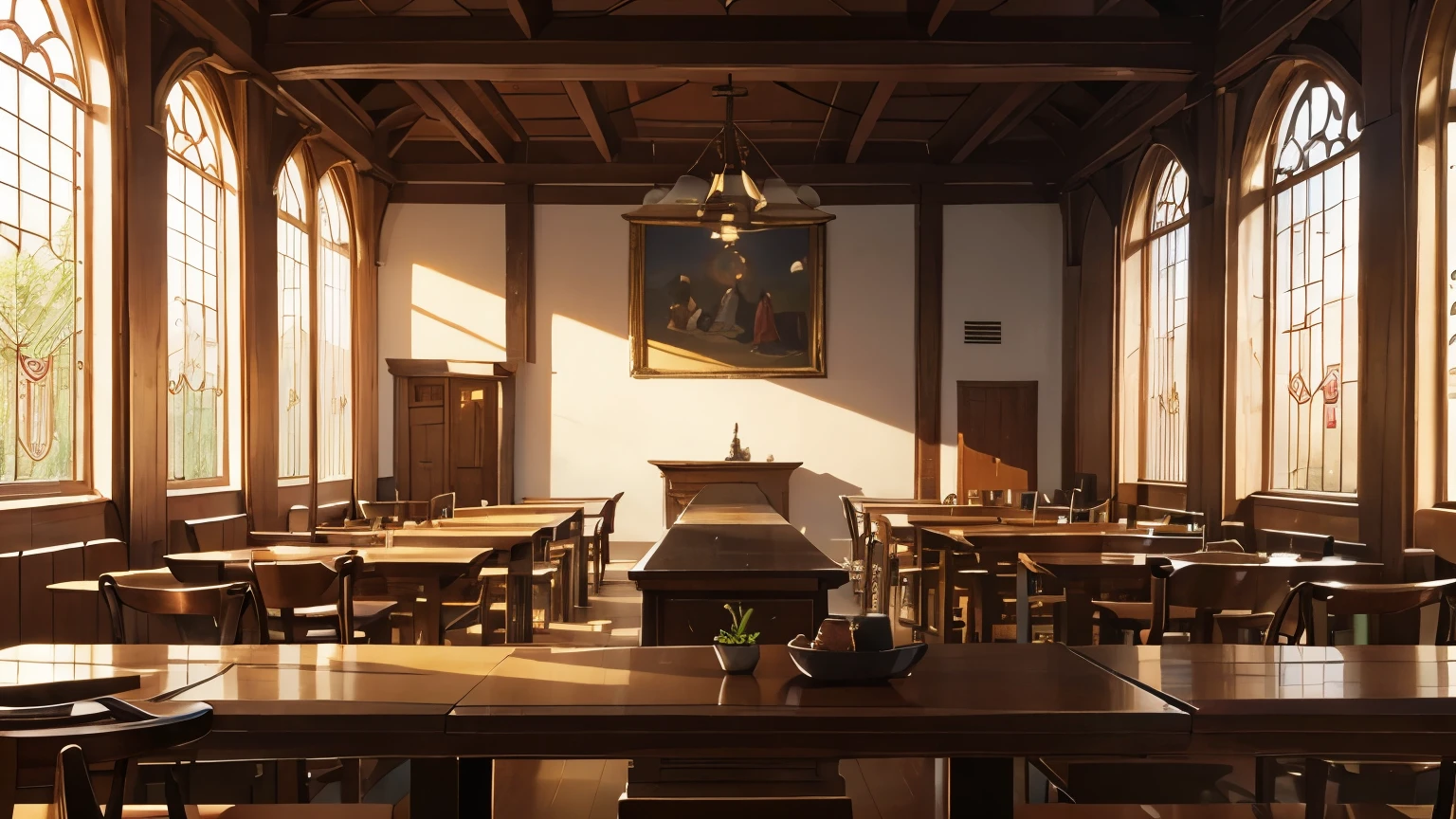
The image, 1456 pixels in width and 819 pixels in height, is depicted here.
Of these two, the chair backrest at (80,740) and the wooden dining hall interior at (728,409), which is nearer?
the chair backrest at (80,740)

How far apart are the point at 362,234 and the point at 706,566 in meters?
10.6

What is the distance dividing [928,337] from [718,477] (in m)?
2.94

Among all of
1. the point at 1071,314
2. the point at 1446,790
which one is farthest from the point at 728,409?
the point at 1446,790

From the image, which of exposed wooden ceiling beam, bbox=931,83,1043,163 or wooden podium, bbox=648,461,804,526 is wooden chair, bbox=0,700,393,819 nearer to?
exposed wooden ceiling beam, bbox=931,83,1043,163

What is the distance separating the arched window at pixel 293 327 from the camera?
10.5 meters

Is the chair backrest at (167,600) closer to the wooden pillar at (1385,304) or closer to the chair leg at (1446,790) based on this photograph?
the chair leg at (1446,790)

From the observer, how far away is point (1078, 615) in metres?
5.11

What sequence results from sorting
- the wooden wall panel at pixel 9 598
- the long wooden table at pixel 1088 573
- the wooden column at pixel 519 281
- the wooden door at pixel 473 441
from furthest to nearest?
the wooden column at pixel 519 281 → the wooden door at pixel 473 441 → the wooden wall panel at pixel 9 598 → the long wooden table at pixel 1088 573

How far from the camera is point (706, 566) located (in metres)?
3.38

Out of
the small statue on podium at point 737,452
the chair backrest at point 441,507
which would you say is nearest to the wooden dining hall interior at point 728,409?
the small statue on podium at point 737,452

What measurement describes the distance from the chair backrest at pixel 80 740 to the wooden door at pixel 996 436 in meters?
12.4

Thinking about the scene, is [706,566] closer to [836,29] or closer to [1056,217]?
[836,29]

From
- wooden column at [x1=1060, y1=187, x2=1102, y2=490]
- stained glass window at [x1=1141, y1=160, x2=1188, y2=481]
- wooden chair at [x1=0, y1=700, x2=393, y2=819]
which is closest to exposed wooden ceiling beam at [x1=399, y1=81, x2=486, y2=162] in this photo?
wooden column at [x1=1060, y1=187, x2=1102, y2=490]

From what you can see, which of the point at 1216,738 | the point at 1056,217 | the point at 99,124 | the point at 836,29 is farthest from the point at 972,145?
Answer: the point at 1216,738
